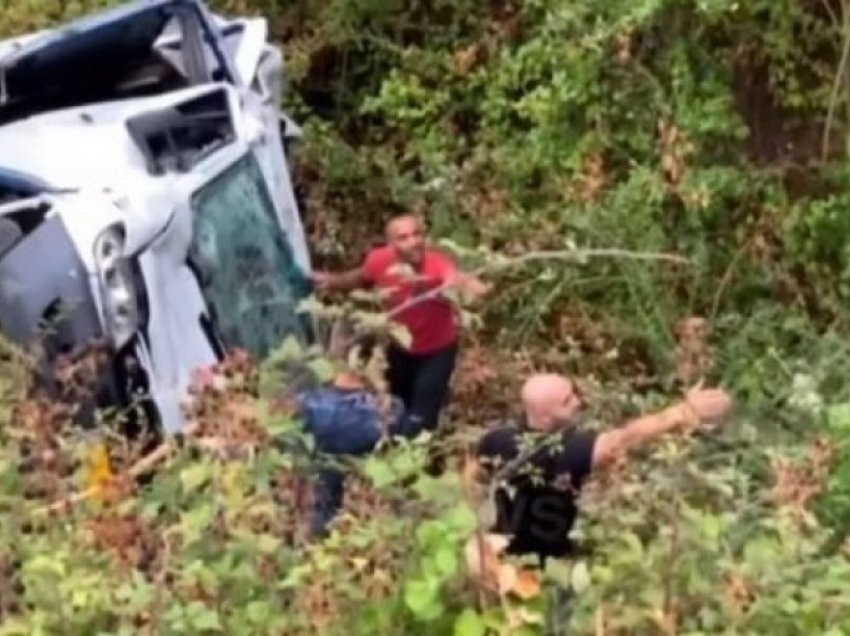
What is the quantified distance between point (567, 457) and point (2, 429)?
136 cm

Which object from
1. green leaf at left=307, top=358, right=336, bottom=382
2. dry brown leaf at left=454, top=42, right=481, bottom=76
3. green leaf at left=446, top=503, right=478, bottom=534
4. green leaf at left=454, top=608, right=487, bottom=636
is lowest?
dry brown leaf at left=454, top=42, right=481, bottom=76

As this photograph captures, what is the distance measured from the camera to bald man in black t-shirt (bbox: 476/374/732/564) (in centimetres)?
582

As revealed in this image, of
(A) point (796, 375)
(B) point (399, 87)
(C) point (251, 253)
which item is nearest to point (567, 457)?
(C) point (251, 253)

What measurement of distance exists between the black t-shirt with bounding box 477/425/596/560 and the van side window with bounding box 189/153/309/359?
1.82 meters

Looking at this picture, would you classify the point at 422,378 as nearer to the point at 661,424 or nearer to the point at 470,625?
the point at 661,424

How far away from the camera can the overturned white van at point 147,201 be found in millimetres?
7219

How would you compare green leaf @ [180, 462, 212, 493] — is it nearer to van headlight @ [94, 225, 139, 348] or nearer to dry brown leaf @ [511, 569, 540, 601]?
dry brown leaf @ [511, 569, 540, 601]

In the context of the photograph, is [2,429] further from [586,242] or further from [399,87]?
[399,87]

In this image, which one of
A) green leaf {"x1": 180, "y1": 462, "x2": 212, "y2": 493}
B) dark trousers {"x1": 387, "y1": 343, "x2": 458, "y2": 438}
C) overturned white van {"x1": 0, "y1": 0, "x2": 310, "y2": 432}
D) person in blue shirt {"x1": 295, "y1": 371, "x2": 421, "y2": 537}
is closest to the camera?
green leaf {"x1": 180, "y1": 462, "x2": 212, "y2": 493}

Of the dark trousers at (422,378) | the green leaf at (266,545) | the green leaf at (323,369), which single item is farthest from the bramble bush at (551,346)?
the dark trousers at (422,378)

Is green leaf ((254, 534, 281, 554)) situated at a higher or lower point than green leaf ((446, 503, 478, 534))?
lower

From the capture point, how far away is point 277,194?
934 centimetres

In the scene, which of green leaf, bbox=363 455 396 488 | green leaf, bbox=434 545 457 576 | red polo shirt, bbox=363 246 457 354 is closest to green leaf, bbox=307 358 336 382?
green leaf, bbox=363 455 396 488

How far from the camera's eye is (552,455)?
244 inches
